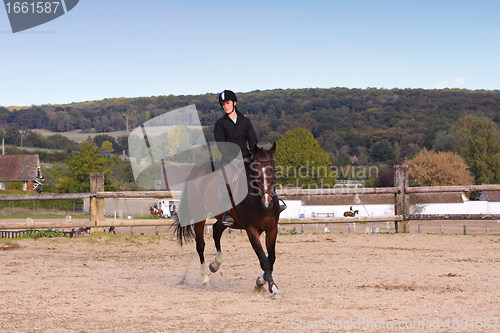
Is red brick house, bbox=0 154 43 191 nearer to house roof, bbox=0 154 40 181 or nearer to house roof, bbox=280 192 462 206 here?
house roof, bbox=0 154 40 181

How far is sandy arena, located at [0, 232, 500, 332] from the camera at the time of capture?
3.63 metres

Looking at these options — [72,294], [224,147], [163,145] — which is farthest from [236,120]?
[163,145]

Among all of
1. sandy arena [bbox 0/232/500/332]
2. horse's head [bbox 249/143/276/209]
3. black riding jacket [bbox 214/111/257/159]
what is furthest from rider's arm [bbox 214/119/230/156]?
sandy arena [bbox 0/232/500/332]

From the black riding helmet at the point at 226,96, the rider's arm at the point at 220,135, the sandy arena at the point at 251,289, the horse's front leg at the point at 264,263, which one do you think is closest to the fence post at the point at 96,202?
the sandy arena at the point at 251,289

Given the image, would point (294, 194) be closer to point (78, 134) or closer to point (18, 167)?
point (18, 167)

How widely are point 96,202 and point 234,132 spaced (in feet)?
21.5

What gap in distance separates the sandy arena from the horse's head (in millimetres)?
1161

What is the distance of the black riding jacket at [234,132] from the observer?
566 centimetres

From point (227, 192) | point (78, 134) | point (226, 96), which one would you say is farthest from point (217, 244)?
point (78, 134)

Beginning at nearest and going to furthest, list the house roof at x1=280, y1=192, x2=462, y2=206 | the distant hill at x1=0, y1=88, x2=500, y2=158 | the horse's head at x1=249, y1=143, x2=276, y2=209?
1. the horse's head at x1=249, y1=143, x2=276, y2=209
2. the house roof at x1=280, y1=192, x2=462, y2=206
3. the distant hill at x1=0, y1=88, x2=500, y2=158

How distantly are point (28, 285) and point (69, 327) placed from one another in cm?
224

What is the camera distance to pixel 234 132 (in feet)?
18.6

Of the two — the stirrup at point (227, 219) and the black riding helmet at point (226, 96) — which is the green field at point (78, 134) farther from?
the stirrup at point (227, 219)

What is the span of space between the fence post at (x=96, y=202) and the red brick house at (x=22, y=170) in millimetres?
56735
